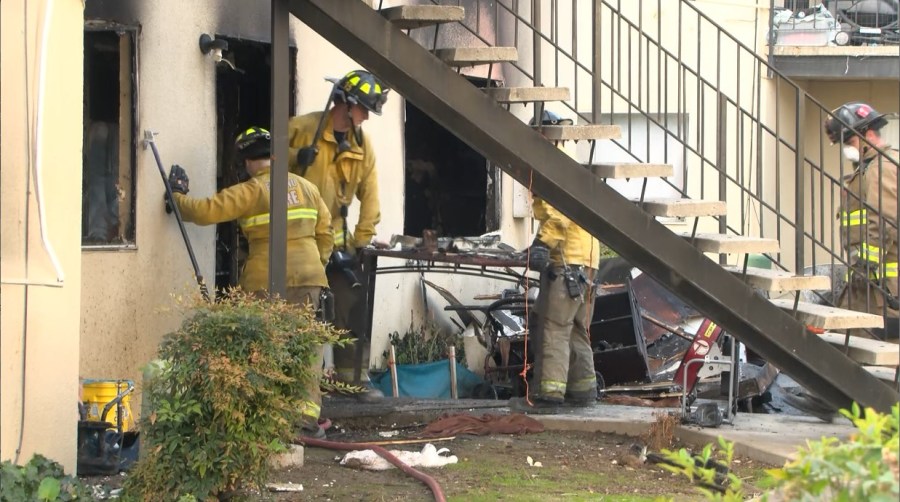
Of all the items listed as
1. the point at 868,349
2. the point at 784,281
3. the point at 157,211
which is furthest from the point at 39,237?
the point at 868,349

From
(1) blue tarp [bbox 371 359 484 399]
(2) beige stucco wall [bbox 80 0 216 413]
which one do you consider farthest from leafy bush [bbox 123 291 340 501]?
(1) blue tarp [bbox 371 359 484 399]

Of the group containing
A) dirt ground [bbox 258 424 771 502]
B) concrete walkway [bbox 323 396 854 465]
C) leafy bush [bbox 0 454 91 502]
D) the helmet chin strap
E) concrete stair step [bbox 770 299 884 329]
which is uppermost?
the helmet chin strap

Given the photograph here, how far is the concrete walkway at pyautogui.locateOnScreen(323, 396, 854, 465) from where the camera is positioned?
840 centimetres

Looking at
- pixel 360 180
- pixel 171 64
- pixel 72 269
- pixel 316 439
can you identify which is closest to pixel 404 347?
pixel 360 180

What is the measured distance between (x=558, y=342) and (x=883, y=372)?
7.57 ft

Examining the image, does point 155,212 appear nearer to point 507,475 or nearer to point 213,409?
point 213,409

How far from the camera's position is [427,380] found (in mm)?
10859

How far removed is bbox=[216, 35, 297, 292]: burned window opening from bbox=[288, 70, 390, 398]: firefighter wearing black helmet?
0.79 m

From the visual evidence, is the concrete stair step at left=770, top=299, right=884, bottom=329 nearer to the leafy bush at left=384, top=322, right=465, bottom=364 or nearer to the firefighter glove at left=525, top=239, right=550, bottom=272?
the firefighter glove at left=525, top=239, right=550, bottom=272

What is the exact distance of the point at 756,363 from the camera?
1133 centimetres

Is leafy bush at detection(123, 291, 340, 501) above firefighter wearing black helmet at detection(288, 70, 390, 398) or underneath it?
underneath

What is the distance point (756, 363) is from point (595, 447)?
336 centimetres

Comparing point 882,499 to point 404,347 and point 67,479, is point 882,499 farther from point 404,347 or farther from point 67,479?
point 404,347

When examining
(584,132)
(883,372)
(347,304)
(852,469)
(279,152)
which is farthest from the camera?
(347,304)
